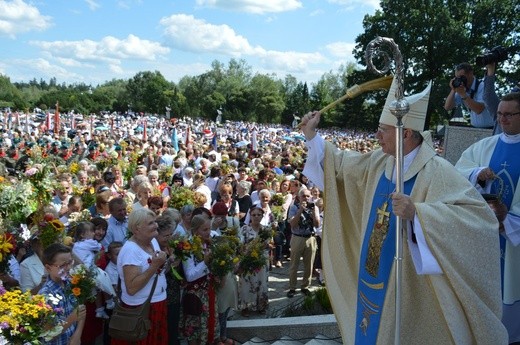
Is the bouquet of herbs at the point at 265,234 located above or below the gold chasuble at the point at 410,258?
below

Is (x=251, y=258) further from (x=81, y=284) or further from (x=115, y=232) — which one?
(x=81, y=284)

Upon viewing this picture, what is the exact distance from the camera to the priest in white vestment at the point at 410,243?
3176mm

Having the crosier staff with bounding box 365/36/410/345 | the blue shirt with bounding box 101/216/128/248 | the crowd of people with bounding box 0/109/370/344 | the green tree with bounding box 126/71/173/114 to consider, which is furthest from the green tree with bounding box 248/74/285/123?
the crosier staff with bounding box 365/36/410/345

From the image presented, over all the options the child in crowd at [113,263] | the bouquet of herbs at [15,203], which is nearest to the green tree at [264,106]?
the bouquet of herbs at [15,203]

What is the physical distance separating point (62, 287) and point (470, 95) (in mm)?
4469

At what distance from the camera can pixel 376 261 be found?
3.83 meters

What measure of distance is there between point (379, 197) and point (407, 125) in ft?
1.92

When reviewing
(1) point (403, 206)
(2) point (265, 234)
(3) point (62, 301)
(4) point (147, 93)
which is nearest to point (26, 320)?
(3) point (62, 301)

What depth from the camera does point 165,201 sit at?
8312 mm

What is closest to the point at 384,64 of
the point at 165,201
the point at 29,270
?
the point at 29,270

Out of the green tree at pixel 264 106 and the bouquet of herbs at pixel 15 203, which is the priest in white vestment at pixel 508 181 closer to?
Answer: the bouquet of herbs at pixel 15 203

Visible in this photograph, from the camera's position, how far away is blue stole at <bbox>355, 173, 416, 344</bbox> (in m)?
3.73

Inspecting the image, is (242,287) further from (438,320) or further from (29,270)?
(438,320)

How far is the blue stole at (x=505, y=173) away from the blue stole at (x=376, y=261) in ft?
2.98
